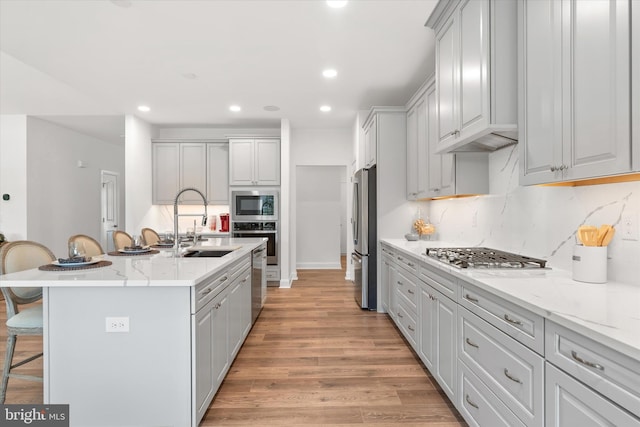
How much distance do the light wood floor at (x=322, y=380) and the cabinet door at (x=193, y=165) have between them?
304 centimetres

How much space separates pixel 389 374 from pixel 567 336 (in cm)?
172

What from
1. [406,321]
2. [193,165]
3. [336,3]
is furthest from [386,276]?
[193,165]

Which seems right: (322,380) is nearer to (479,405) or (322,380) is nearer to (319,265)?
(479,405)

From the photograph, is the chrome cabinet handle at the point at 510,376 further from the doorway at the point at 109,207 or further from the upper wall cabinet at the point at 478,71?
the doorway at the point at 109,207

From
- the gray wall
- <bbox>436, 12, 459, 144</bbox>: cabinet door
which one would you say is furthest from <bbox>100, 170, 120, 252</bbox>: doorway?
<bbox>436, 12, 459, 144</bbox>: cabinet door

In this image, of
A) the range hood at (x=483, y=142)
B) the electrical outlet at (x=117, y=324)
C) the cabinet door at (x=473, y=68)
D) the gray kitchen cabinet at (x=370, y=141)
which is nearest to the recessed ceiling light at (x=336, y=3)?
the cabinet door at (x=473, y=68)

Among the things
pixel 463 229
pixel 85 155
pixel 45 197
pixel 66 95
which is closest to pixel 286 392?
pixel 463 229

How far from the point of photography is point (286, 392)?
2387mm

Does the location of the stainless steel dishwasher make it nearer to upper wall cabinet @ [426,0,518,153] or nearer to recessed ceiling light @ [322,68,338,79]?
recessed ceiling light @ [322,68,338,79]

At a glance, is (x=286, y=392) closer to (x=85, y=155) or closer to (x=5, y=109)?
(x=5, y=109)

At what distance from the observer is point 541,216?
2223mm

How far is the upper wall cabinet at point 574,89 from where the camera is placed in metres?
1.27

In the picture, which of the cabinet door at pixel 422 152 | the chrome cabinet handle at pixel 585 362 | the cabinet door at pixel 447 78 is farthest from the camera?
the cabinet door at pixel 422 152

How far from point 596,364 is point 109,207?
8829 mm
